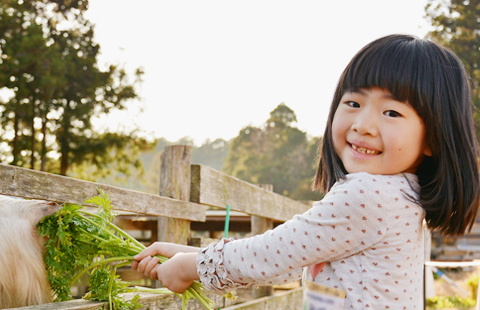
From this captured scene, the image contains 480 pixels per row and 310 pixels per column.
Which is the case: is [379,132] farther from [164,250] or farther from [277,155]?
[277,155]

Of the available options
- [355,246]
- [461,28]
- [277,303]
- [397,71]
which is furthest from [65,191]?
[461,28]

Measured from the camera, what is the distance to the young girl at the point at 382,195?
4.12 ft

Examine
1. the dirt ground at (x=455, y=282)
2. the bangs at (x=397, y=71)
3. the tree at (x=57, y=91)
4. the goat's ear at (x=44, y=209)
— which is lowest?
the dirt ground at (x=455, y=282)

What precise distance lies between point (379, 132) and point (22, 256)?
3.99 feet

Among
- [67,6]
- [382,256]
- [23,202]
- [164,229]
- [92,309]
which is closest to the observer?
[382,256]

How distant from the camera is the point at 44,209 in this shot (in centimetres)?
167

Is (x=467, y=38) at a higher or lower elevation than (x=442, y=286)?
higher

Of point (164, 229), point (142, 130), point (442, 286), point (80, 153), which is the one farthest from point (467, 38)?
point (164, 229)

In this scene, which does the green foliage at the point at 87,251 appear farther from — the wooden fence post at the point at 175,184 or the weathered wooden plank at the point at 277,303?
the weathered wooden plank at the point at 277,303

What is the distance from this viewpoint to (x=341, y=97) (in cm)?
147

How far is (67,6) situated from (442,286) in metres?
17.0

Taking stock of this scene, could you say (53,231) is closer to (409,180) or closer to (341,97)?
(341,97)

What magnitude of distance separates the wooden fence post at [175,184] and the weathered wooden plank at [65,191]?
0.18 meters

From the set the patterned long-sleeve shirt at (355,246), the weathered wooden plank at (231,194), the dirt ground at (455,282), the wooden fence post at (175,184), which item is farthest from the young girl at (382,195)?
the dirt ground at (455,282)
